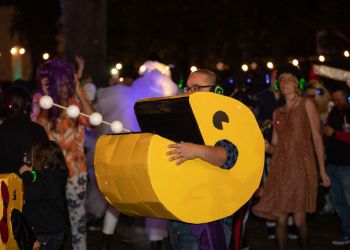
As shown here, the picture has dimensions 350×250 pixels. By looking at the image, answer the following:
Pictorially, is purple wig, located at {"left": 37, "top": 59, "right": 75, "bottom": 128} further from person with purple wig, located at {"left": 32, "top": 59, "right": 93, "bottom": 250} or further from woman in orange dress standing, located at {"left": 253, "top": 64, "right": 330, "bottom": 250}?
woman in orange dress standing, located at {"left": 253, "top": 64, "right": 330, "bottom": 250}

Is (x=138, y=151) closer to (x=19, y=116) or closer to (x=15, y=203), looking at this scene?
(x=15, y=203)

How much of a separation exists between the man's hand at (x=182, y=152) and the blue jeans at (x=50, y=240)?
1.91 metres

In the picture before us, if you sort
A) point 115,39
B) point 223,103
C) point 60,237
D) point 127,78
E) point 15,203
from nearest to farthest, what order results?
point 223,103, point 15,203, point 60,237, point 127,78, point 115,39

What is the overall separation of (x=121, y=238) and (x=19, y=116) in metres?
3.73

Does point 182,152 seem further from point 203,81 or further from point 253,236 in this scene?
point 253,236

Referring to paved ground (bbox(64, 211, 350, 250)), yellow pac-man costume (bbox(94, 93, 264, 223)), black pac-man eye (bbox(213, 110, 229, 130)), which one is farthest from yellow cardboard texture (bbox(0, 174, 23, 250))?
paved ground (bbox(64, 211, 350, 250))

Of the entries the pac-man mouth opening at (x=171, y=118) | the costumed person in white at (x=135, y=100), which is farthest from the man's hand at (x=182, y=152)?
the costumed person in white at (x=135, y=100)

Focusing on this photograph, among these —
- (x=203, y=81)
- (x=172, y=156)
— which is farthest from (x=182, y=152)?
(x=203, y=81)

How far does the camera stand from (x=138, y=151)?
4.77 metres

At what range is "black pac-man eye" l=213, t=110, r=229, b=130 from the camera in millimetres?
5008

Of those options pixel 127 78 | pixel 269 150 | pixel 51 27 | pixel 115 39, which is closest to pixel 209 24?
pixel 115 39

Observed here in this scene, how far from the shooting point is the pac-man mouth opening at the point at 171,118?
4.92m

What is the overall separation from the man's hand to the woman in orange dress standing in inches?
121

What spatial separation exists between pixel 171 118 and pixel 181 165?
33 cm
